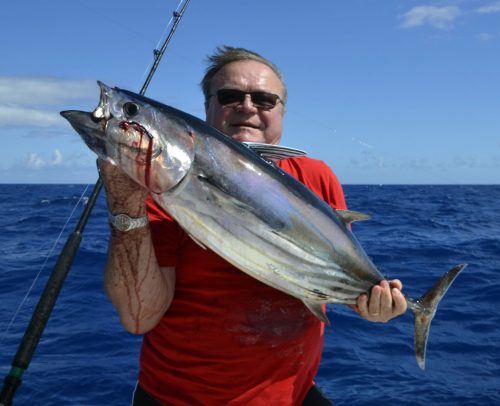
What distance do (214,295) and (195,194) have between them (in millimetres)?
657

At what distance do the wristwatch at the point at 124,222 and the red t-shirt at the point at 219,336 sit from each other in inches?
12.5

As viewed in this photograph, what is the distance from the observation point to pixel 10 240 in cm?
1404

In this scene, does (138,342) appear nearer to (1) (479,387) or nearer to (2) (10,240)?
(1) (479,387)

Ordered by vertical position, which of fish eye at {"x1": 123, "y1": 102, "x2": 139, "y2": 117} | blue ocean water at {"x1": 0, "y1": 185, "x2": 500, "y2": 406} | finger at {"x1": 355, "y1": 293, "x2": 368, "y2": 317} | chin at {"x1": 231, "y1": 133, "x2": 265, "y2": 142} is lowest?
blue ocean water at {"x1": 0, "y1": 185, "x2": 500, "y2": 406}

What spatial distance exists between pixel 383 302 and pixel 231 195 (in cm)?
96

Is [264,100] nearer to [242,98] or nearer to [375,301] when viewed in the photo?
[242,98]

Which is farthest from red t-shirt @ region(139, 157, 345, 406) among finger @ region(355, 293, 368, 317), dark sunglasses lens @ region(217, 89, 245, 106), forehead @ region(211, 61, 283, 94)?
forehead @ region(211, 61, 283, 94)

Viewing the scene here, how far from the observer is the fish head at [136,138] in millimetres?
1852

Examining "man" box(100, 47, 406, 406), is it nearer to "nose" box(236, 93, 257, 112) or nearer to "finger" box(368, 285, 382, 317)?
"finger" box(368, 285, 382, 317)

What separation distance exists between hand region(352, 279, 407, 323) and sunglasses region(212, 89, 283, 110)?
1.15 meters

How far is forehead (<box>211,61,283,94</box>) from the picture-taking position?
109 inches

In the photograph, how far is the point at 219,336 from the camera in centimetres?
238

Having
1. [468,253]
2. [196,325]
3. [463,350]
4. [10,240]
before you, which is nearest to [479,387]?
[463,350]

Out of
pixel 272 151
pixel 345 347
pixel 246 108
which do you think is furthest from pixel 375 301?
pixel 345 347
